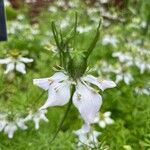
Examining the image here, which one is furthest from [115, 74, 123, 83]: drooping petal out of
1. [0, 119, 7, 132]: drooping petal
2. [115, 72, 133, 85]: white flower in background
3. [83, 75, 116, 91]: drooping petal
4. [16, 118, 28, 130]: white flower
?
[83, 75, 116, 91]: drooping petal

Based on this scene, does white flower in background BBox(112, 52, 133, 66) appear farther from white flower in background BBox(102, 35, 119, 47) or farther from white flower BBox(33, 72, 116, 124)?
white flower BBox(33, 72, 116, 124)

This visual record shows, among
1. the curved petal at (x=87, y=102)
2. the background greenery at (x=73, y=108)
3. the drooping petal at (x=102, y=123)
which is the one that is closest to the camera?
the curved petal at (x=87, y=102)

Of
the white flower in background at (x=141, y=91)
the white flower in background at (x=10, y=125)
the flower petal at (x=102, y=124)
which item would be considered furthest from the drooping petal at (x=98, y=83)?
the white flower in background at (x=141, y=91)

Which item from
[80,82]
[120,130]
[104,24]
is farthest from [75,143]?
[104,24]

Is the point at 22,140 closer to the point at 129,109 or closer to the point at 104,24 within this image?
the point at 129,109

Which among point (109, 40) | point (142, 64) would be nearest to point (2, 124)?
point (142, 64)

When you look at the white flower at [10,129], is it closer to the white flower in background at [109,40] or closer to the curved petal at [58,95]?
the curved petal at [58,95]
